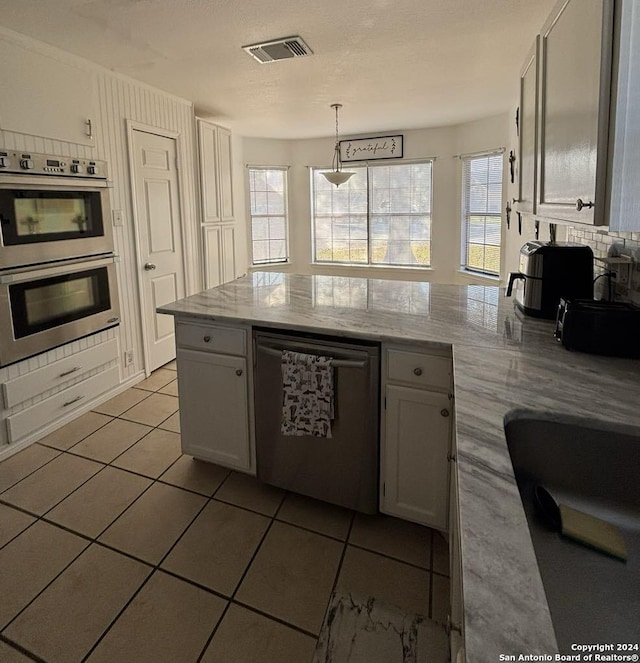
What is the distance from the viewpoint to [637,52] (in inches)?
38.0

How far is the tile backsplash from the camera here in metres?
1.60

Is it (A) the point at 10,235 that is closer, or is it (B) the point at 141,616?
(B) the point at 141,616

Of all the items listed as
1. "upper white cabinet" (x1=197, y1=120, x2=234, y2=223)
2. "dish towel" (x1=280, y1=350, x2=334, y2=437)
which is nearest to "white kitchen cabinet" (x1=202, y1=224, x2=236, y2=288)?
"upper white cabinet" (x1=197, y1=120, x2=234, y2=223)

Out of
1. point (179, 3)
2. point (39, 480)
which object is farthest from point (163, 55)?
point (39, 480)

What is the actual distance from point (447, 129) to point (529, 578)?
20.0ft

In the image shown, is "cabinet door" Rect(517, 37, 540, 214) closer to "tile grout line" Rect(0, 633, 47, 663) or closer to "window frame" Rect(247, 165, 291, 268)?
"tile grout line" Rect(0, 633, 47, 663)

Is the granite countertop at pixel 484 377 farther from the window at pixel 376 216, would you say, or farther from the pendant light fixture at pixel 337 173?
the window at pixel 376 216

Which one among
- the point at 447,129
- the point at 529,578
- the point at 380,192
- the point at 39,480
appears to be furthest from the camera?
the point at 380,192

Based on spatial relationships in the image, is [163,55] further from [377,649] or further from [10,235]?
[377,649]

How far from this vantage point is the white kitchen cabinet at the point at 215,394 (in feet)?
7.00

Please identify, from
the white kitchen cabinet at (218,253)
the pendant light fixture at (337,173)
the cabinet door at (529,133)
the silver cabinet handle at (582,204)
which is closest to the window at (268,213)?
the pendant light fixture at (337,173)

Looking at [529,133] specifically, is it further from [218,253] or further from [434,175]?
[434,175]

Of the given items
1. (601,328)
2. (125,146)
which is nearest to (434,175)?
(125,146)

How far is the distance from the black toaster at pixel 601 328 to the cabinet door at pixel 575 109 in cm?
33
